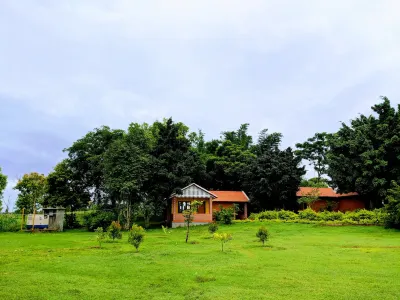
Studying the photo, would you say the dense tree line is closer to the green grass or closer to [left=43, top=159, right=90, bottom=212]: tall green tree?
[left=43, top=159, right=90, bottom=212]: tall green tree

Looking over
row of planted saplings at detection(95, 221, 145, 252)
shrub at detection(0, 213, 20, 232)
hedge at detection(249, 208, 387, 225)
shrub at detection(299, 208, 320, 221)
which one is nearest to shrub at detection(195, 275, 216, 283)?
row of planted saplings at detection(95, 221, 145, 252)

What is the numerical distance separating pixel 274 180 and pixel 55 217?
20.5 metres

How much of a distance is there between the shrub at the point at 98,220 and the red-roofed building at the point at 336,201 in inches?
785

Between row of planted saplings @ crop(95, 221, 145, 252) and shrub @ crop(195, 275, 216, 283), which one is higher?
row of planted saplings @ crop(95, 221, 145, 252)

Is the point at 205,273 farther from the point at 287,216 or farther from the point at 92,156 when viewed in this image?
the point at 92,156

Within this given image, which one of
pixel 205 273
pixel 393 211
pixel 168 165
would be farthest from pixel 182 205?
pixel 205 273

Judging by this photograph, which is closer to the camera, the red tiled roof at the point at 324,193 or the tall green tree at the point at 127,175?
the tall green tree at the point at 127,175

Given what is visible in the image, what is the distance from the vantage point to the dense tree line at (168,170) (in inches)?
1152

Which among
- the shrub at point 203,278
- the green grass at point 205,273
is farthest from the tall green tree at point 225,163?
the shrub at point 203,278

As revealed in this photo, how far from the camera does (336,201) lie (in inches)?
1501

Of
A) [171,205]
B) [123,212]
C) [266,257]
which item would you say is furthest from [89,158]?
[266,257]

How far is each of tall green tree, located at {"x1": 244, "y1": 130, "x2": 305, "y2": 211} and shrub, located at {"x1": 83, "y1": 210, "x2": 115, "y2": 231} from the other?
48.6 feet

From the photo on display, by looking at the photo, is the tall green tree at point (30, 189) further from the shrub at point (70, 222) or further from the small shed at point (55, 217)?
the shrub at point (70, 222)

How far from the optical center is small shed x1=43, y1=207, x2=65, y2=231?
2823 centimetres
